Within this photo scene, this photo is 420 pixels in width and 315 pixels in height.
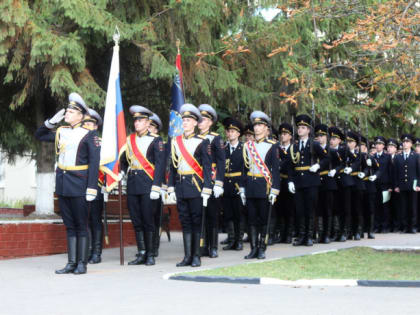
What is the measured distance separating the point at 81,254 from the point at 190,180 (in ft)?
6.01

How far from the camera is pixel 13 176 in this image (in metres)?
36.8

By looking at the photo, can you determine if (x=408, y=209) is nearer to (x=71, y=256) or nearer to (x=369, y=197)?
(x=369, y=197)

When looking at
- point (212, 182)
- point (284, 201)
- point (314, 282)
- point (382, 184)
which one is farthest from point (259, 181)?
point (382, 184)

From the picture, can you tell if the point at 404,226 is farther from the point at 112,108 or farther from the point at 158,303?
the point at 158,303

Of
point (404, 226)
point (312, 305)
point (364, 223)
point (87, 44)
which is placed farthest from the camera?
point (404, 226)

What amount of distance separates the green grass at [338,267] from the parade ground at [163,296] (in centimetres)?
67

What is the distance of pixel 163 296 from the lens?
7.96 m

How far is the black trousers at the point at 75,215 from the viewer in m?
10.3

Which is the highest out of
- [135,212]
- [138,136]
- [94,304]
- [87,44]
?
[87,44]

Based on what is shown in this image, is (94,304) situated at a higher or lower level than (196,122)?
lower

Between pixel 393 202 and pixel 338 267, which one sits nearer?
pixel 338 267

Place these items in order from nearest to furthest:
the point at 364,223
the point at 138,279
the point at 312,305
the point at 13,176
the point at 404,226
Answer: the point at 312,305, the point at 138,279, the point at 364,223, the point at 404,226, the point at 13,176

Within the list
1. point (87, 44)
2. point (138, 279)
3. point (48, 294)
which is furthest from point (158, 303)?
point (87, 44)

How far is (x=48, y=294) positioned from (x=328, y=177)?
7615 millimetres
